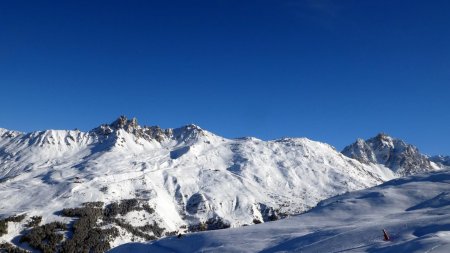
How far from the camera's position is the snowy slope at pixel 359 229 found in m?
39.5

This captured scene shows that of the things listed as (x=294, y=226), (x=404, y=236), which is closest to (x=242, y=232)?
(x=294, y=226)

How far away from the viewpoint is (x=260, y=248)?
46750 millimetres

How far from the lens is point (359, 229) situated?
45.2 metres

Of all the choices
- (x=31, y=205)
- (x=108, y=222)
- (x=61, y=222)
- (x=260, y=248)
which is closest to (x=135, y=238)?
(x=108, y=222)

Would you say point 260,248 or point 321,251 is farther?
point 260,248

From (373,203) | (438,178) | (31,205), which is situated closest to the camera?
(373,203)

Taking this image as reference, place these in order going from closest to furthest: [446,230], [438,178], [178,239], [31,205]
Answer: [446,230] < [178,239] < [438,178] < [31,205]

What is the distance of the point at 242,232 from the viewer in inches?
2201

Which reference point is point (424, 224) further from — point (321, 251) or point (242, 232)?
point (242, 232)

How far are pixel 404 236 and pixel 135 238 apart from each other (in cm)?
14933

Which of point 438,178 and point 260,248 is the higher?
point 438,178

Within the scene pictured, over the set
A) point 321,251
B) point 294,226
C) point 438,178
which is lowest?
point 321,251

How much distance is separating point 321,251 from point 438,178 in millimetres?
48107

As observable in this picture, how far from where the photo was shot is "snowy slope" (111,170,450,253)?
39.5 meters
